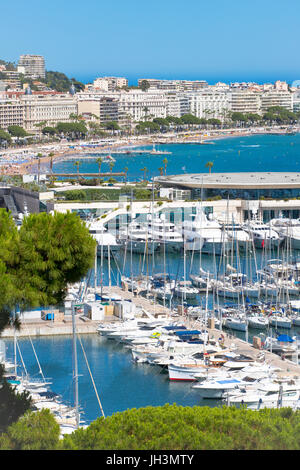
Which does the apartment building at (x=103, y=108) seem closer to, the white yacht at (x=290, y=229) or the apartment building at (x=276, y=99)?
the apartment building at (x=276, y=99)

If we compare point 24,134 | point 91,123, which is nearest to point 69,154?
point 24,134

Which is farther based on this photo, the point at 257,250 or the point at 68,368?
the point at 257,250

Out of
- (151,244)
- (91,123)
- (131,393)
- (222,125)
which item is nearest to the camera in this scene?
(131,393)

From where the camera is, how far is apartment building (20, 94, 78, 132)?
57.6 metres

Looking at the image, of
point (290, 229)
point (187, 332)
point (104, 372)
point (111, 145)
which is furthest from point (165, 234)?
point (111, 145)

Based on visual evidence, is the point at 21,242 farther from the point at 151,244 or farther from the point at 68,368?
the point at 151,244

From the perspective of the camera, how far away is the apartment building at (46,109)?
57594 millimetres

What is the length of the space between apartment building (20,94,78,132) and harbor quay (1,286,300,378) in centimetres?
4544

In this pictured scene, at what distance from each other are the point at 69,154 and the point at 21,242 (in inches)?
1661

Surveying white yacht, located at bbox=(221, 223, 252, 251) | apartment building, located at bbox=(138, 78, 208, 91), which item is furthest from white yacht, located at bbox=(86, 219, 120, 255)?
apartment building, located at bbox=(138, 78, 208, 91)

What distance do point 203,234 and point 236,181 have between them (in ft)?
13.2

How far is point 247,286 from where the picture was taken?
13.4 metres

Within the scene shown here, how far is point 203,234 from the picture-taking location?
18.1m

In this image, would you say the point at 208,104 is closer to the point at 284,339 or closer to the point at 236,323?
the point at 236,323
